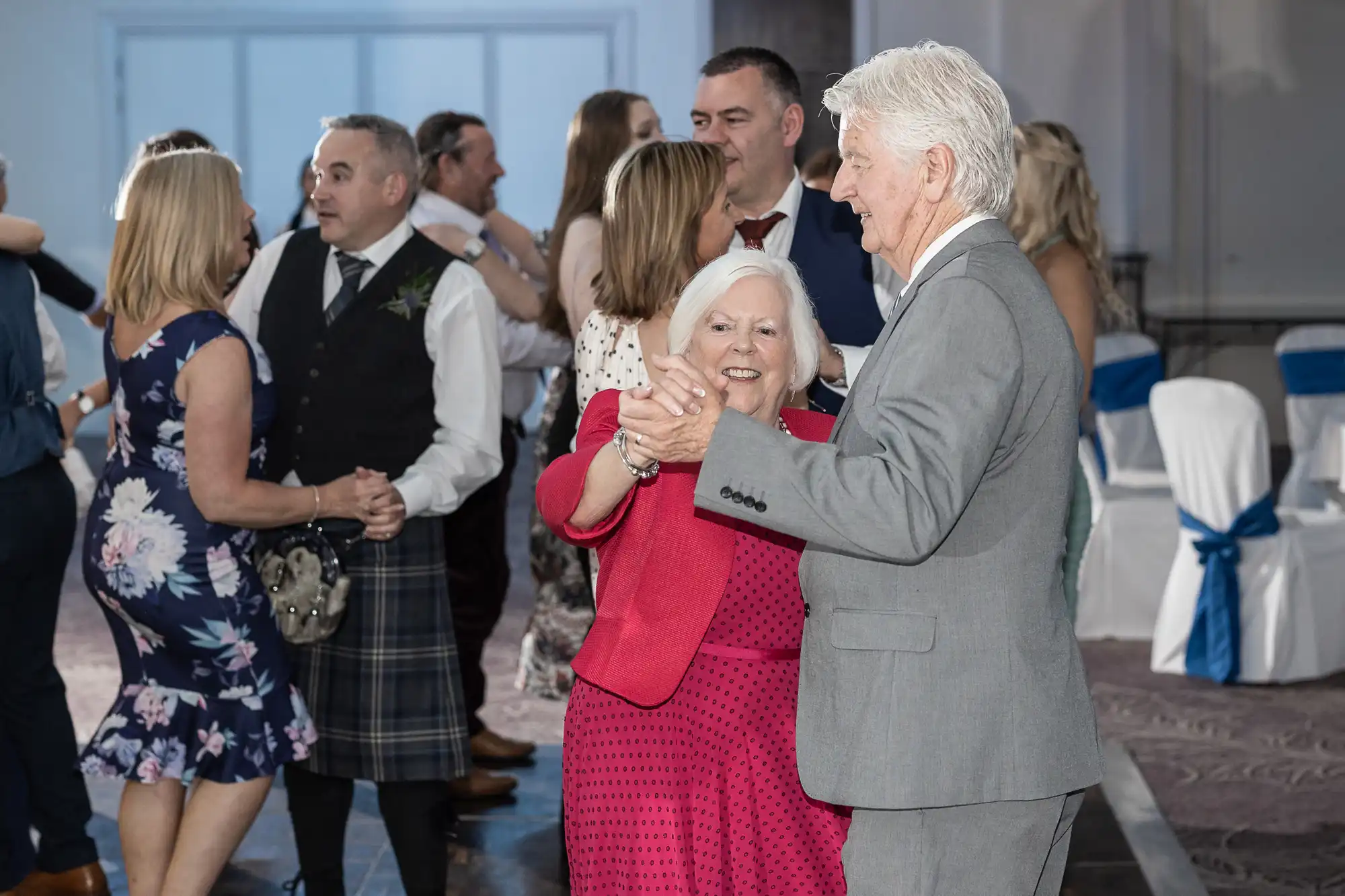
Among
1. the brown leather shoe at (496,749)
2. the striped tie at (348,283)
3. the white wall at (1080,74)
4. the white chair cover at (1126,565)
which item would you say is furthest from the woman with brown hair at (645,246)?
the white wall at (1080,74)

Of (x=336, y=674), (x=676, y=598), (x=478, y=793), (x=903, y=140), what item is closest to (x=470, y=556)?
(x=478, y=793)

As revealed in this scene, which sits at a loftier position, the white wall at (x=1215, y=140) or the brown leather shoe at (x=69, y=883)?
the white wall at (x=1215, y=140)

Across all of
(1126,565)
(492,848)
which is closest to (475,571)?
(492,848)

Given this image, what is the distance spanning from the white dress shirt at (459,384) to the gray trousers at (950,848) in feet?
4.83

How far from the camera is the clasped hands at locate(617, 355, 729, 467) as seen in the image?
5.92 ft

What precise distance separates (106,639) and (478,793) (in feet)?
8.69

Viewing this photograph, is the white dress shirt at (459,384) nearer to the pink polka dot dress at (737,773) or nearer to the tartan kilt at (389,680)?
the tartan kilt at (389,680)

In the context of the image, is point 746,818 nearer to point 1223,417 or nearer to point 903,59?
point 903,59

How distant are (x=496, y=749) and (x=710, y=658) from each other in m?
2.45

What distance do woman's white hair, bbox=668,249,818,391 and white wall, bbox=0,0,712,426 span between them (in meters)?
9.62

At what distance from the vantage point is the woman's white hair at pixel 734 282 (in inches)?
85.8

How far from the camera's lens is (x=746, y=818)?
2.14 m

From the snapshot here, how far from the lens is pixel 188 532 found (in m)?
2.88

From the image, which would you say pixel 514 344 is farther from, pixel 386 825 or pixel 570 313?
pixel 386 825
